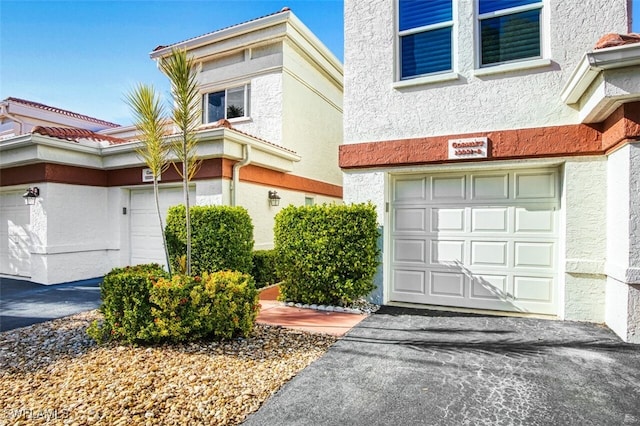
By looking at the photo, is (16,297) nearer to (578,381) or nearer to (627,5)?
(578,381)

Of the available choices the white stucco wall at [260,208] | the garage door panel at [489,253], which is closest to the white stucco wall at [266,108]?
the white stucco wall at [260,208]

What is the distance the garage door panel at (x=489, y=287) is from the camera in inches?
263

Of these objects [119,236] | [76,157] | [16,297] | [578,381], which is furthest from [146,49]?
[578,381]

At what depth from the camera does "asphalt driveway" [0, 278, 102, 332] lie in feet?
22.0

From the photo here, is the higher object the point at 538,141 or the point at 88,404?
the point at 538,141

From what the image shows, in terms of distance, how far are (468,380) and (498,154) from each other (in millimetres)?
4040

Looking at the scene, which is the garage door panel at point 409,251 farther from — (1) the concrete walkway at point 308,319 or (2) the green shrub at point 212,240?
(2) the green shrub at point 212,240

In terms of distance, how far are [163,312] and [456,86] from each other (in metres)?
6.30

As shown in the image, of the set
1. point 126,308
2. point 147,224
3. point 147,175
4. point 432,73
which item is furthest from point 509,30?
point 147,224

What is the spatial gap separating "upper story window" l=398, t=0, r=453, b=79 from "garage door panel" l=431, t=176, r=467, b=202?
212cm

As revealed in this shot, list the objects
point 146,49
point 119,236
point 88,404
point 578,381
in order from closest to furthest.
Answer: point 88,404 < point 578,381 < point 119,236 < point 146,49

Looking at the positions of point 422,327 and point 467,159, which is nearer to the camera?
point 422,327

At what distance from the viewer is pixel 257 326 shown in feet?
19.5

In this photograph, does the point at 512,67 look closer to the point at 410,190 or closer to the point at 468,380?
the point at 410,190
